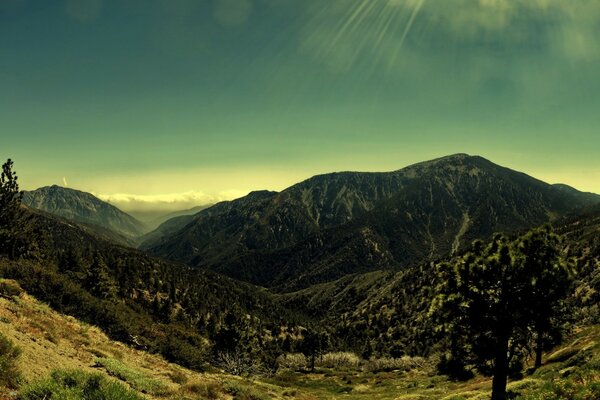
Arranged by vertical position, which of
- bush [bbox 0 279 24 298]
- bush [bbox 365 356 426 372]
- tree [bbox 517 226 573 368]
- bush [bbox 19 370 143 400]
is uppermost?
tree [bbox 517 226 573 368]

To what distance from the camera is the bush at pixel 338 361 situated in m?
138

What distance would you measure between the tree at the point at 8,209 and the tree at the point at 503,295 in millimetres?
57185

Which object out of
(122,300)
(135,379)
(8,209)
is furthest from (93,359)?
(122,300)

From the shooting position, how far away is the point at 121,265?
5842 inches

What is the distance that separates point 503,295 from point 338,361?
13071 cm

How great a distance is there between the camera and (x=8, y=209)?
53.9 m

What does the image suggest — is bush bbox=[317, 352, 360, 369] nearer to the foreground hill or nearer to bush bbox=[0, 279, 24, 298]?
the foreground hill

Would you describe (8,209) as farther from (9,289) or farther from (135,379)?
(135,379)

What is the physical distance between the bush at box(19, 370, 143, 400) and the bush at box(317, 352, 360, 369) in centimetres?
13430

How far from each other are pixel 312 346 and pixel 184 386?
111 m

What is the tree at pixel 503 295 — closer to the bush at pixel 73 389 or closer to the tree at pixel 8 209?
the bush at pixel 73 389

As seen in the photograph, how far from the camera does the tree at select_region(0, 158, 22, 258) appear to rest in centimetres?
5203

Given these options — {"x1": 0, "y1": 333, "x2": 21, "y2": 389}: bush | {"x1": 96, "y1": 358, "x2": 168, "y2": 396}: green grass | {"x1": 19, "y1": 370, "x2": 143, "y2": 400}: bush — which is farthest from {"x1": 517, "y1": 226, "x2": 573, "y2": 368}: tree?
{"x1": 0, "y1": 333, "x2": 21, "y2": 389}: bush

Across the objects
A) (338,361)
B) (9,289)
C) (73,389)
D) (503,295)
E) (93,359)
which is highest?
(503,295)
